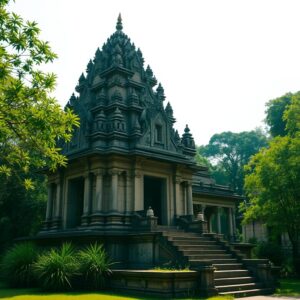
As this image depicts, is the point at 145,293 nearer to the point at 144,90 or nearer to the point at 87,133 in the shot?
the point at 87,133

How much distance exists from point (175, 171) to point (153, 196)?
2992 mm

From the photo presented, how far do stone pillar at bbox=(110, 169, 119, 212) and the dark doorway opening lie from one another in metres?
4.11

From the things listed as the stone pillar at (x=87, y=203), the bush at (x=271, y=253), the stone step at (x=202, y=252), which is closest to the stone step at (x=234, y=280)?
the stone step at (x=202, y=252)

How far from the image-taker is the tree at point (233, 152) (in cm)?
6688

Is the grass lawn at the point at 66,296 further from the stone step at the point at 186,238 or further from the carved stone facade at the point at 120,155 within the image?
the carved stone facade at the point at 120,155

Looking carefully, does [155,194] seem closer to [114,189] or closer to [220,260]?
[114,189]

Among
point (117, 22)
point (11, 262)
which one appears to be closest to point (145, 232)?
point (11, 262)

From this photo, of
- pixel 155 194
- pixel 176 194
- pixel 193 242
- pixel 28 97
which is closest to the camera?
pixel 28 97

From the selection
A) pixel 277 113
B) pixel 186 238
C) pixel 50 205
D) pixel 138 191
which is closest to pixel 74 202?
pixel 50 205

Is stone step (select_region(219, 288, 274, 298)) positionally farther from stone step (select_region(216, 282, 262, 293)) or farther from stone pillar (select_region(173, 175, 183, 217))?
stone pillar (select_region(173, 175, 183, 217))

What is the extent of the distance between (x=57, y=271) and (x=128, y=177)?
715 cm

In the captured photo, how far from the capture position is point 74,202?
23.8m

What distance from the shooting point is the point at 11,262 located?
17.1m

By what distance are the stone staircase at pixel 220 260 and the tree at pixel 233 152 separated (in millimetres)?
47125
